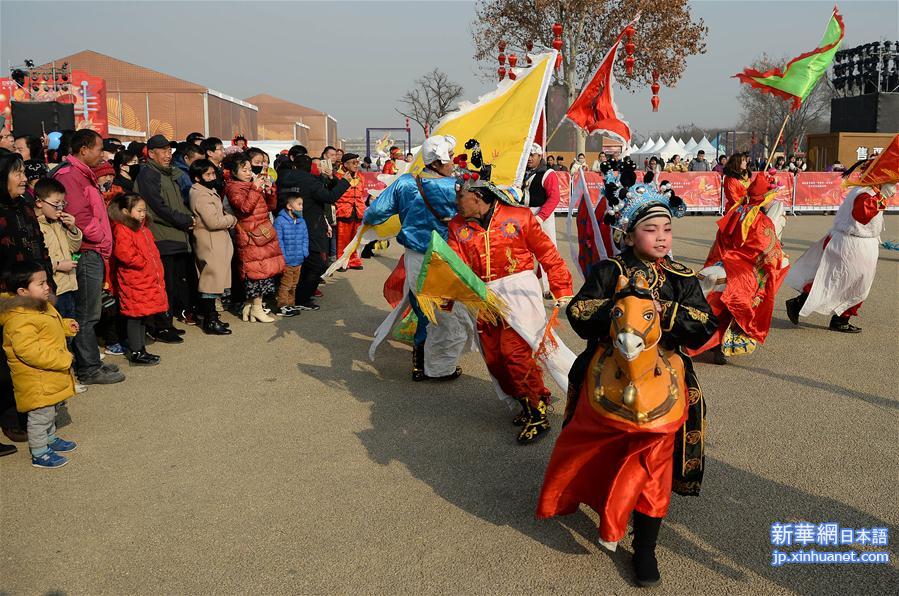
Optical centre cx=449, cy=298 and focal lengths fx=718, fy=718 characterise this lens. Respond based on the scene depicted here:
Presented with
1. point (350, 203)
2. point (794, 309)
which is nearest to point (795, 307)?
point (794, 309)

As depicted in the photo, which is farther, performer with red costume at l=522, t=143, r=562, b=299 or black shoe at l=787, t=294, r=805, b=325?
performer with red costume at l=522, t=143, r=562, b=299

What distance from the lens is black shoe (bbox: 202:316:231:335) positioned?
739 cm

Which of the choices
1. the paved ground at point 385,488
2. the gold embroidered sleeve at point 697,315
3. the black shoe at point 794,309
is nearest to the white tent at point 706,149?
the black shoe at point 794,309

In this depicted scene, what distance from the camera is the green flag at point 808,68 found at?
6566mm

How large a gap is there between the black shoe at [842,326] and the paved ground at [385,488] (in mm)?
1054

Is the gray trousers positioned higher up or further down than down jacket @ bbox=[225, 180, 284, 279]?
further down

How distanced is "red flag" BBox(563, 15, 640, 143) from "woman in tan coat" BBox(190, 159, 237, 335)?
3.69 m

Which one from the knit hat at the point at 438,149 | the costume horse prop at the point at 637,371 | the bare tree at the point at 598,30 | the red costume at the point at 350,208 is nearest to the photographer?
the costume horse prop at the point at 637,371

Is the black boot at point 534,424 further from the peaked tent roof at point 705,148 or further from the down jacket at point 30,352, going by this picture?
the peaked tent roof at point 705,148

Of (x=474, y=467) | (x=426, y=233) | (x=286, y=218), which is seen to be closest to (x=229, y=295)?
(x=286, y=218)

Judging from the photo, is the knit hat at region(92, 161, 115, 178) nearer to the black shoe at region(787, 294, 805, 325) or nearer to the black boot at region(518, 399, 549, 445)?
the black boot at region(518, 399, 549, 445)

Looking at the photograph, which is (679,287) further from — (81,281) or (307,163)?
(307,163)

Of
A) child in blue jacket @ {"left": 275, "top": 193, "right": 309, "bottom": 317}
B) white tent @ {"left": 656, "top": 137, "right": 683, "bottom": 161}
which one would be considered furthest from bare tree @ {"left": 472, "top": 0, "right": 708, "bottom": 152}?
child in blue jacket @ {"left": 275, "top": 193, "right": 309, "bottom": 317}

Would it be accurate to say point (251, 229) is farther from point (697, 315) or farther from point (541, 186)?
point (697, 315)
